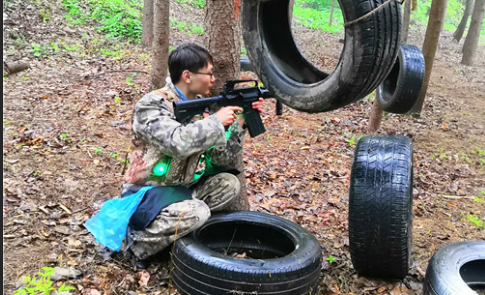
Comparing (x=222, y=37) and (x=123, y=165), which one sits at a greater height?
(x=222, y=37)

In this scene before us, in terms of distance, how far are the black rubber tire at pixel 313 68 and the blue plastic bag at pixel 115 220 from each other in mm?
1461

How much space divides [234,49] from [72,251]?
2.27 meters

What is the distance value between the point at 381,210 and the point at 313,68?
1.18 meters

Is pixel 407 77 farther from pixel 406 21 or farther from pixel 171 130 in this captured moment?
pixel 406 21

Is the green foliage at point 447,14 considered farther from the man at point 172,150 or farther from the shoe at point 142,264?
the shoe at point 142,264

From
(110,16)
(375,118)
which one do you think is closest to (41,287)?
(375,118)

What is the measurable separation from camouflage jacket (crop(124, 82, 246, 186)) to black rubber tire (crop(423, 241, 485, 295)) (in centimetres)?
185

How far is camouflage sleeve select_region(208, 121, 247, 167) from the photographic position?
3729 millimetres

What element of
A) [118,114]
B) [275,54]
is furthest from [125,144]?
[275,54]

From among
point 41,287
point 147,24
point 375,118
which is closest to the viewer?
point 41,287

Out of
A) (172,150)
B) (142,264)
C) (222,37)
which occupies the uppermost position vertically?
(222,37)

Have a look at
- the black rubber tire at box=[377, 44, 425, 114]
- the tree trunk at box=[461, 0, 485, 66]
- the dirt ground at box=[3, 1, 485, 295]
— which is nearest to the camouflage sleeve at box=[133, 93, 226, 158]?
the dirt ground at box=[3, 1, 485, 295]

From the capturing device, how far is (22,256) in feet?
11.2

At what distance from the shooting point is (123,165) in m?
5.51
